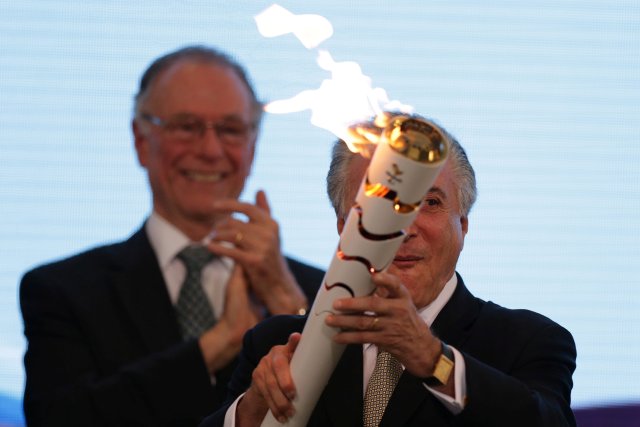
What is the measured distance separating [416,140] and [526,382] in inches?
18.5

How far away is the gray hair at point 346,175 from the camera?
221 centimetres

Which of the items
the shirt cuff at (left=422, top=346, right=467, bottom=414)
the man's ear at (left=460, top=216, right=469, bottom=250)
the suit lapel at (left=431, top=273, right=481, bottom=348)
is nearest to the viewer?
the shirt cuff at (left=422, top=346, right=467, bottom=414)

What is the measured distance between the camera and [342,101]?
2070mm

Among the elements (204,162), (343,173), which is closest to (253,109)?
(204,162)

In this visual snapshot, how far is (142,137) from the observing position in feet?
10.6

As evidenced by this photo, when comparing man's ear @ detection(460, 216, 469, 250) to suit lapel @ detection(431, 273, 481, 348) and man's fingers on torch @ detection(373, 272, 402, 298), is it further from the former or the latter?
man's fingers on torch @ detection(373, 272, 402, 298)

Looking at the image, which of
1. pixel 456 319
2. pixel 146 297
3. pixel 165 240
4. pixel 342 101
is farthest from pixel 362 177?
pixel 165 240

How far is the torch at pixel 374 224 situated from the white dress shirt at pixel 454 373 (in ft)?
0.53

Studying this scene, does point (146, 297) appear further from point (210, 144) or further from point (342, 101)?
point (342, 101)

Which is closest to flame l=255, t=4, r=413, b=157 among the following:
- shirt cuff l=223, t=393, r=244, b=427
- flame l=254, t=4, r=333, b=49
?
flame l=254, t=4, r=333, b=49

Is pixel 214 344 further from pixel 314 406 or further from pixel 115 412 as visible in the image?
pixel 314 406

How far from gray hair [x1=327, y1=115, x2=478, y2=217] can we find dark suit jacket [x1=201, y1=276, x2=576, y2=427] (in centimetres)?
15

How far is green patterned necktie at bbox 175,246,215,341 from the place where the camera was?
9.75 ft

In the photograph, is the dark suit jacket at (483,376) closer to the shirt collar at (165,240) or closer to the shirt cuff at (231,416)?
the shirt cuff at (231,416)
